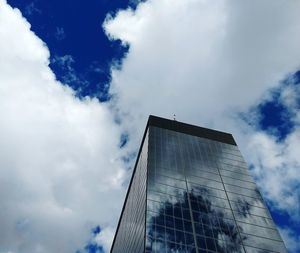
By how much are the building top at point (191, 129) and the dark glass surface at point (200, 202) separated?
249cm

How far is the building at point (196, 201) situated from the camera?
48156 mm

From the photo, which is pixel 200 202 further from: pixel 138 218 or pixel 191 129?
pixel 191 129

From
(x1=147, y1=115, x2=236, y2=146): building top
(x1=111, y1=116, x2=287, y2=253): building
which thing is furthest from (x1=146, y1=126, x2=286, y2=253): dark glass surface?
(x1=147, y1=115, x2=236, y2=146): building top

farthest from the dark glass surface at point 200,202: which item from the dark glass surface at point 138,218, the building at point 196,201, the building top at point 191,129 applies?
the building top at point 191,129

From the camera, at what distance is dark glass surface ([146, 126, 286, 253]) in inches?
1895

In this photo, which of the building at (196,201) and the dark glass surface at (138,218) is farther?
the dark glass surface at (138,218)

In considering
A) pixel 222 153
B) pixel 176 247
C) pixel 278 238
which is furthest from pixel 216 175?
pixel 176 247

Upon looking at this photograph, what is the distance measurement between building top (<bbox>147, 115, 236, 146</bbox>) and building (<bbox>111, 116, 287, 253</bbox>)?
1.41 feet

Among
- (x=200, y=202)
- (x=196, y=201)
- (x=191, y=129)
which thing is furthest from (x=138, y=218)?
(x=191, y=129)

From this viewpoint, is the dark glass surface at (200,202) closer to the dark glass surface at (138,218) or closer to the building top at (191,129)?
the dark glass surface at (138,218)

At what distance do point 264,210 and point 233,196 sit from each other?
5860 mm

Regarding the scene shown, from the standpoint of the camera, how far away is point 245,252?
5003 cm

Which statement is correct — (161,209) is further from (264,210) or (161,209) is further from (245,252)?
(264,210)

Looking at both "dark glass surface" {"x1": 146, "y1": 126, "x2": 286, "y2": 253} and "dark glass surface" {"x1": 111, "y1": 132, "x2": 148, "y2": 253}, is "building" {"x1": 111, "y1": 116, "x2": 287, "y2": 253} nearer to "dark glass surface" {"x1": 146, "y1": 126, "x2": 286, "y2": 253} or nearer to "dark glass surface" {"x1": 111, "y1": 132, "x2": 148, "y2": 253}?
"dark glass surface" {"x1": 146, "y1": 126, "x2": 286, "y2": 253}
